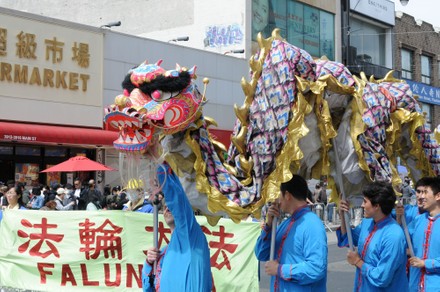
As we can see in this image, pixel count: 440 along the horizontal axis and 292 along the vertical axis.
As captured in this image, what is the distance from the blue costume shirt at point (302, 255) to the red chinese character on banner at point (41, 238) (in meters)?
4.38

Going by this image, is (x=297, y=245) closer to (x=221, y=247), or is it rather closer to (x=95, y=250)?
(x=221, y=247)

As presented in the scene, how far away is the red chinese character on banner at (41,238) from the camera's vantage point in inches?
331

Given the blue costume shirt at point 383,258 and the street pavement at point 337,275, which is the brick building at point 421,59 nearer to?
the street pavement at point 337,275

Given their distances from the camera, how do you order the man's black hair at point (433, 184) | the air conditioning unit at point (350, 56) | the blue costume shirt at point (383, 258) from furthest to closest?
the air conditioning unit at point (350, 56), the man's black hair at point (433, 184), the blue costume shirt at point (383, 258)

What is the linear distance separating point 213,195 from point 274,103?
756mm

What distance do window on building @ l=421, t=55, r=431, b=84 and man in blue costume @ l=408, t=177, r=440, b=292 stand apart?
30329 millimetres

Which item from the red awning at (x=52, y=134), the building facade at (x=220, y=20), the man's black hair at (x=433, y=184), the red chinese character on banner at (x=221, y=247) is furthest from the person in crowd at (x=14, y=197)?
the building facade at (x=220, y=20)

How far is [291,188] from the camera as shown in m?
4.70

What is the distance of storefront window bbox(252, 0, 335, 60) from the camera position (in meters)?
24.3

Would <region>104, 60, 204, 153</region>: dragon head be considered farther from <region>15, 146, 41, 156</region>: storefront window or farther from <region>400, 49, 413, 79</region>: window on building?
<region>400, 49, 413, 79</region>: window on building

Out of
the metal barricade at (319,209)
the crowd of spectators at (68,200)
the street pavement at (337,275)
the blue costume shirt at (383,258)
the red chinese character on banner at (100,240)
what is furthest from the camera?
the metal barricade at (319,209)

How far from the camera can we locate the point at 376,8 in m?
30.4

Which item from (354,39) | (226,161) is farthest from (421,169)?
(354,39)

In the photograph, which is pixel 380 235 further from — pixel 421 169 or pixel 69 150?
pixel 69 150
